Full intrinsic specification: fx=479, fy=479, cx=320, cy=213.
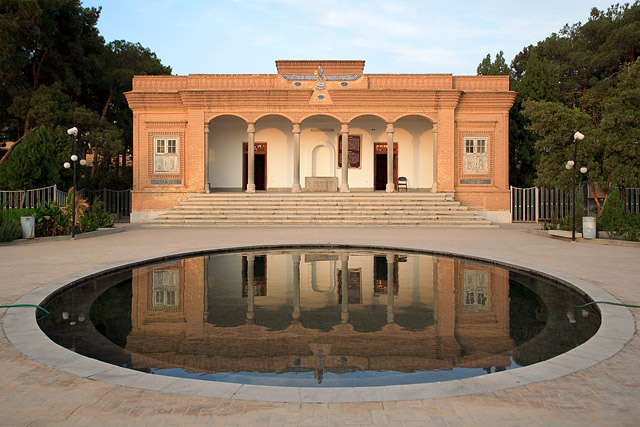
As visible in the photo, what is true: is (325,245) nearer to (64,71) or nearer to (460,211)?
(460,211)

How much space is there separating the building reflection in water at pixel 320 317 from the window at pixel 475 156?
14.8 m

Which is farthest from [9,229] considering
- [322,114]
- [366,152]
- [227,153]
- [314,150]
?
[366,152]

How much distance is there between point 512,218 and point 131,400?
76.0 feet

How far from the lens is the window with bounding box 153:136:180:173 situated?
929 inches

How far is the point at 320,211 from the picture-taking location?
68.8 ft

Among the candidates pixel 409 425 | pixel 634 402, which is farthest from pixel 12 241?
pixel 634 402

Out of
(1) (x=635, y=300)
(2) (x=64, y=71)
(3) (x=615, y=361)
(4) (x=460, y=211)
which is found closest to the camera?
(3) (x=615, y=361)

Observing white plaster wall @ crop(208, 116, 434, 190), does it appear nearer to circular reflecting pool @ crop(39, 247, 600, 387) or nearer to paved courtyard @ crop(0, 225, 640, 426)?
circular reflecting pool @ crop(39, 247, 600, 387)

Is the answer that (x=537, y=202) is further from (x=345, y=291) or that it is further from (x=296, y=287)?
(x=296, y=287)

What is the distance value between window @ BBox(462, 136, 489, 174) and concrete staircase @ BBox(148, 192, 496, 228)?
1.98m

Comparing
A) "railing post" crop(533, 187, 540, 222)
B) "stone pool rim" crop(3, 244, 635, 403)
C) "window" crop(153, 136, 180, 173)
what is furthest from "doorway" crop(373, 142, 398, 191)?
"stone pool rim" crop(3, 244, 635, 403)

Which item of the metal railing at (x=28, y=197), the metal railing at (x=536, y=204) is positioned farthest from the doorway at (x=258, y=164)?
the metal railing at (x=536, y=204)

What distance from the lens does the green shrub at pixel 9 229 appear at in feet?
43.9

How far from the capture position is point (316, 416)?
2.97m
